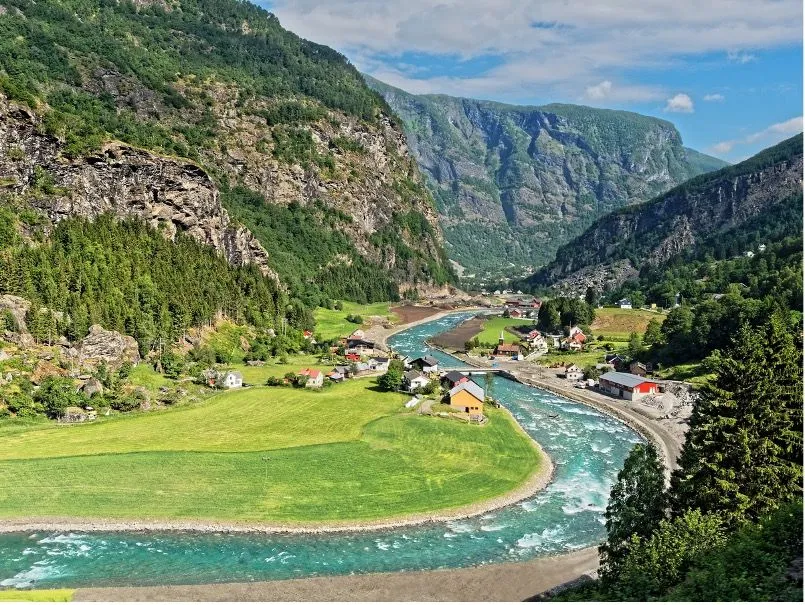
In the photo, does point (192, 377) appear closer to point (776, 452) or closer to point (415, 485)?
point (415, 485)

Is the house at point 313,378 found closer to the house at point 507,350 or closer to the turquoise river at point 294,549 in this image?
the turquoise river at point 294,549

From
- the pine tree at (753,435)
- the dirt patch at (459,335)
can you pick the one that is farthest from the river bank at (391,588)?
the dirt patch at (459,335)

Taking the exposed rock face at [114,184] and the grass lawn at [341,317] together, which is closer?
the exposed rock face at [114,184]

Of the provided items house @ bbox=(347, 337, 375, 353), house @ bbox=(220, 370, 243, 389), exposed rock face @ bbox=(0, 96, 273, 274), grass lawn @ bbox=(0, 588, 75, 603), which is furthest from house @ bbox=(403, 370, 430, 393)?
exposed rock face @ bbox=(0, 96, 273, 274)

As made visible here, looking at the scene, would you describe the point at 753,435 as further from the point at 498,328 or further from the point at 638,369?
the point at 498,328

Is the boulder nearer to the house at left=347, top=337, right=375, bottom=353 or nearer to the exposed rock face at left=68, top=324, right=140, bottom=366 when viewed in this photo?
the exposed rock face at left=68, top=324, right=140, bottom=366

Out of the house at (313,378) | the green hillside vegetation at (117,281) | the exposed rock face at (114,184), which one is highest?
the exposed rock face at (114,184)

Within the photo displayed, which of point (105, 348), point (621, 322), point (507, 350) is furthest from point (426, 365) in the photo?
point (621, 322)
